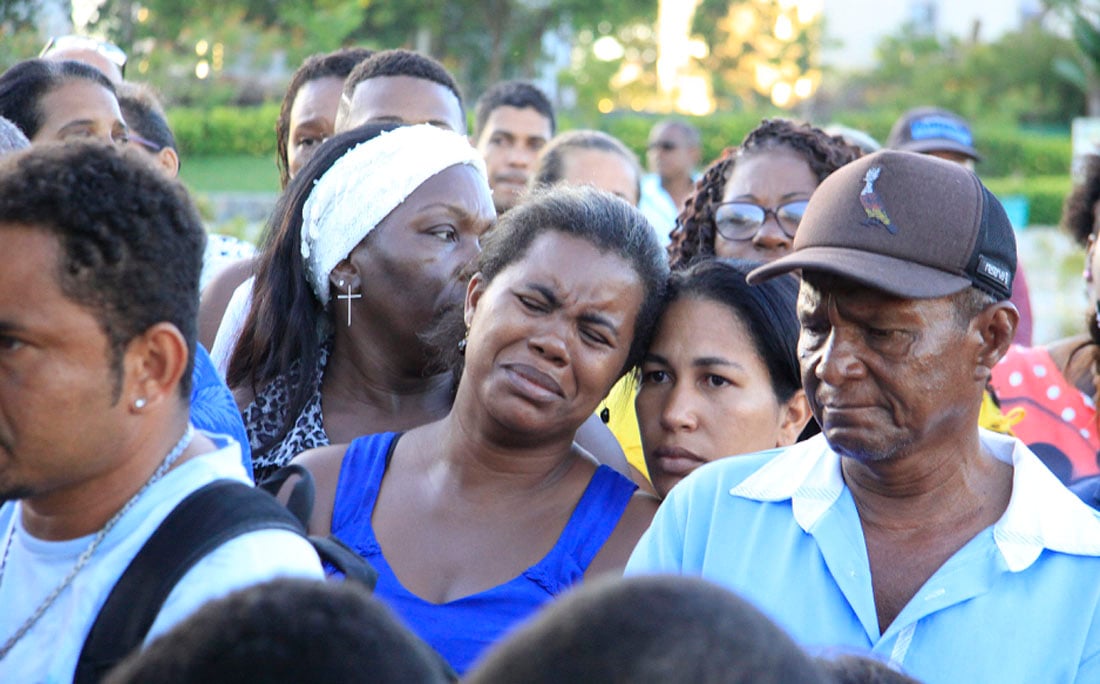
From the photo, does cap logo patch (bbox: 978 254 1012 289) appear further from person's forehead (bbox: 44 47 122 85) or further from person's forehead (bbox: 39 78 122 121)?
person's forehead (bbox: 44 47 122 85)

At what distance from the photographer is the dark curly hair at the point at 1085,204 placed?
5113 millimetres

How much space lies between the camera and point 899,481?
2.44m

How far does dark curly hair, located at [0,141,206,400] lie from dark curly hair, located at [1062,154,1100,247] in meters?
4.18

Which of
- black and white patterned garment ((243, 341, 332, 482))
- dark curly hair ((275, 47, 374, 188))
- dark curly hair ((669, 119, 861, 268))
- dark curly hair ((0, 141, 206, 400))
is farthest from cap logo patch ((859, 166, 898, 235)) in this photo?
dark curly hair ((275, 47, 374, 188))

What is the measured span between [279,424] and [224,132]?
20623mm

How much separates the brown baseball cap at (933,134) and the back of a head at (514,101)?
2.22m

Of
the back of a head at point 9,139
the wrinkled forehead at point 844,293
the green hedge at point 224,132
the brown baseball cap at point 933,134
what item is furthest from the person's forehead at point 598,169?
the green hedge at point 224,132

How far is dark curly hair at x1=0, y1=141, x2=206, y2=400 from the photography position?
6.10 feet

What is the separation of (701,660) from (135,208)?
4.13ft

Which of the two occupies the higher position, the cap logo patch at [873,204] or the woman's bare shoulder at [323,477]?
the cap logo patch at [873,204]

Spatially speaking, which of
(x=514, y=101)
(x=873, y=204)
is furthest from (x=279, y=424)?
(x=514, y=101)

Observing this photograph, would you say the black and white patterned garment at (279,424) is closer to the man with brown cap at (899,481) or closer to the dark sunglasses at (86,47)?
the man with brown cap at (899,481)

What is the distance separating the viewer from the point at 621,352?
9.73ft

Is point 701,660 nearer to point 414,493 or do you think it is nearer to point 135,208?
point 135,208
